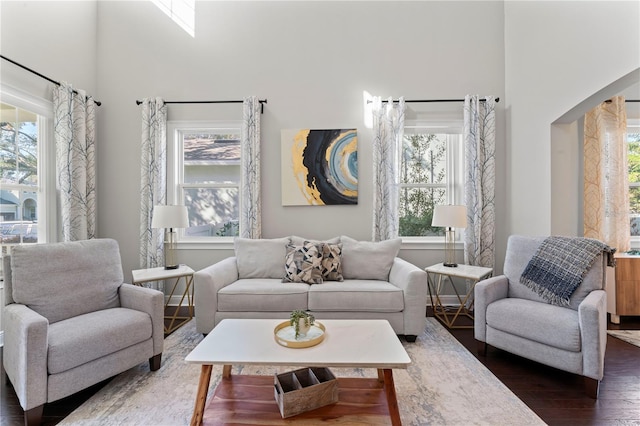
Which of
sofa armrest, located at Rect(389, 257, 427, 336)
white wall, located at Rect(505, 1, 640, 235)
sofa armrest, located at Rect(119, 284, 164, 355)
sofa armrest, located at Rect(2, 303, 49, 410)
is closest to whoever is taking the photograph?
sofa armrest, located at Rect(2, 303, 49, 410)

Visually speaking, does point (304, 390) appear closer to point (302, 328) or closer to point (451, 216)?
point (302, 328)

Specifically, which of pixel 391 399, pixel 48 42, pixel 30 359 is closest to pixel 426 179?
pixel 391 399

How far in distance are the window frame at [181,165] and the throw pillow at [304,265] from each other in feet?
3.59

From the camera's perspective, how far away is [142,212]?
3.56 m

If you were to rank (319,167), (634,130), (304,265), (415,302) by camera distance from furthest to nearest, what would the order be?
(634,130) → (319,167) → (304,265) → (415,302)

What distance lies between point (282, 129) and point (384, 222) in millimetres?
1663

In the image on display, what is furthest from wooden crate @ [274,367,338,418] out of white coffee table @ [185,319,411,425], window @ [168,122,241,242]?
window @ [168,122,241,242]

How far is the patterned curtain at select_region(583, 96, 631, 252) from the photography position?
3402 mm

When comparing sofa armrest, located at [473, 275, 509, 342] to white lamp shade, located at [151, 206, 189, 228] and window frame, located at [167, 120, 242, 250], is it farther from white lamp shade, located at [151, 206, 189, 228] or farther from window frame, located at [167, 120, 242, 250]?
white lamp shade, located at [151, 206, 189, 228]

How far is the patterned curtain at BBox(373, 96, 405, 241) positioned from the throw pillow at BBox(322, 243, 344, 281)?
27.3 inches

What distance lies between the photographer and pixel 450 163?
3863mm

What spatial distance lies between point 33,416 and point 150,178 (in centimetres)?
249

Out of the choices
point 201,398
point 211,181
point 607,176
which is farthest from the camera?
point 211,181

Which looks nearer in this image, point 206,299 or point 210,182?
point 206,299
